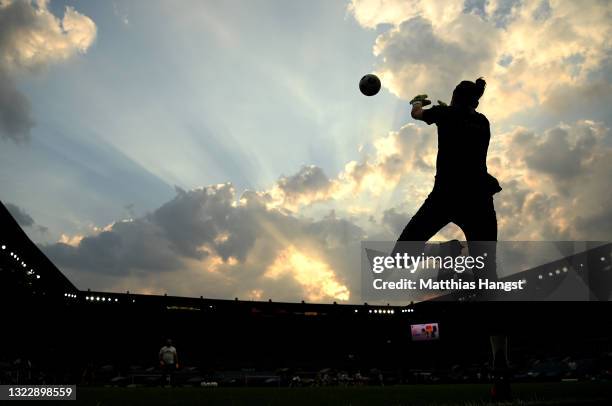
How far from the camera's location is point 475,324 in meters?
4.51

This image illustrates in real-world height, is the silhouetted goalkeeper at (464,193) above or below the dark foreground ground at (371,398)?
above

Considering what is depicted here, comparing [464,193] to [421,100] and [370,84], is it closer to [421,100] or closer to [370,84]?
[421,100]

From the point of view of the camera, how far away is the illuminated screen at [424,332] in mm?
48812

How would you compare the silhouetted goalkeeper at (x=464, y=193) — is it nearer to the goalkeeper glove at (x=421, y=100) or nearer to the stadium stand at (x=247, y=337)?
the goalkeeper glove at (x=421, y=100)

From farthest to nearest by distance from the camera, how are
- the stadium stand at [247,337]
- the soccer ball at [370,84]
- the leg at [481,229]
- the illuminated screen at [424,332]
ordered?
the illuminated screen at [424,332] < the stadium stand at [247,337] < the soccer ball at [370,84] < the leg at [481,229]

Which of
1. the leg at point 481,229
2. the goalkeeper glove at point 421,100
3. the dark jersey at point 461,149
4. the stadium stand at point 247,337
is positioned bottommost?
the stadium stand at point 247,337

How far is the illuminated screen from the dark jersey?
1820 inches

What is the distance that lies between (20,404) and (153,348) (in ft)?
137

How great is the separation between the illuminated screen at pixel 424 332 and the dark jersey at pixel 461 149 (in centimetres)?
4622

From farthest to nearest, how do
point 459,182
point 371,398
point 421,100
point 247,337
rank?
point 247,337 < point 371,398 < point 421,100 < point 459,182

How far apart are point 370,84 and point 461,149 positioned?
99.5 inches

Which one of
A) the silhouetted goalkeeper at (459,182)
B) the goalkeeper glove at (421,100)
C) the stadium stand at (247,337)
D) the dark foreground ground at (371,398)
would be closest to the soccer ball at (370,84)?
the goalkeeper glove at (421,100)

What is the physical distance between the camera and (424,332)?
49.8m

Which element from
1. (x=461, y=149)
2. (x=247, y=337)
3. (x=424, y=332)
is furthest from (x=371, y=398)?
(x=424, y=332)
